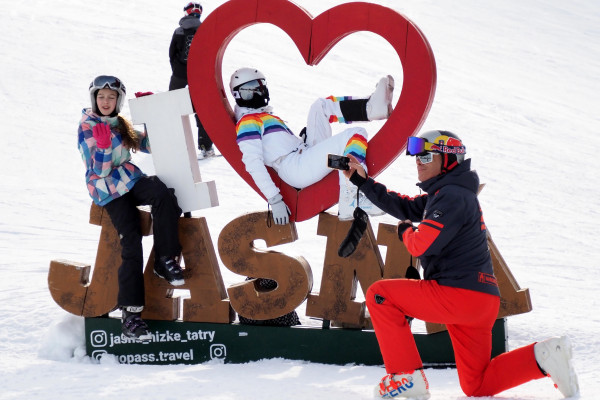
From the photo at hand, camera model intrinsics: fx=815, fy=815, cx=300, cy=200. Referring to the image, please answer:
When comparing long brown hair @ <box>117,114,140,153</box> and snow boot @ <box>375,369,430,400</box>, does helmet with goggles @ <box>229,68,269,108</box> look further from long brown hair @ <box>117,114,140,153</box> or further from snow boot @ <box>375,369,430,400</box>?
snow boot @ <box>375,369,430,400</box>

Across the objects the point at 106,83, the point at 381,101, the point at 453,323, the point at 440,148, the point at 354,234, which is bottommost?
the point at 453,323

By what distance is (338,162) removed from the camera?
4.00 m

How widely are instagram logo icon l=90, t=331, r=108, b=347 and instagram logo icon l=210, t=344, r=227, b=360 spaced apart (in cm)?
64

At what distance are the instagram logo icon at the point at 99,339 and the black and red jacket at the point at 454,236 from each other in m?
2.04

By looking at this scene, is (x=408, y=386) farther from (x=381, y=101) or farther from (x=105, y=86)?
(x=105, y=86)

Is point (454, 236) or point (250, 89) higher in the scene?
point (250, 89)

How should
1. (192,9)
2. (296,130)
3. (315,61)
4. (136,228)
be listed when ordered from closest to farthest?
(315,61) < (136,228) < (192,9) < (296,130)

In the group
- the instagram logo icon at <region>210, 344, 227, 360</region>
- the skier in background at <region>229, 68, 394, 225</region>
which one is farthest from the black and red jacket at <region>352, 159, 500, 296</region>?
the instagram logo icon at <region>210, 344, 227, 360</region>

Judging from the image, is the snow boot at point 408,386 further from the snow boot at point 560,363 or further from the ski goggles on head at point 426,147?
the ski goggles on head at point 426,147

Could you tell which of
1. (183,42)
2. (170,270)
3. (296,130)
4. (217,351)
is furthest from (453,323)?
(296,130)

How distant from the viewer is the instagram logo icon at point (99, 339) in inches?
187

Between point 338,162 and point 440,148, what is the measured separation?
0.56 meters

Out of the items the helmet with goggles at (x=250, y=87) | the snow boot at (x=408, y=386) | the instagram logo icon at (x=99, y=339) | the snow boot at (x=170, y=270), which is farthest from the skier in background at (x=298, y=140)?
the instagram logo icon at (x=99, y=339)

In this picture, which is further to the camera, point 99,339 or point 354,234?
point 99,339
